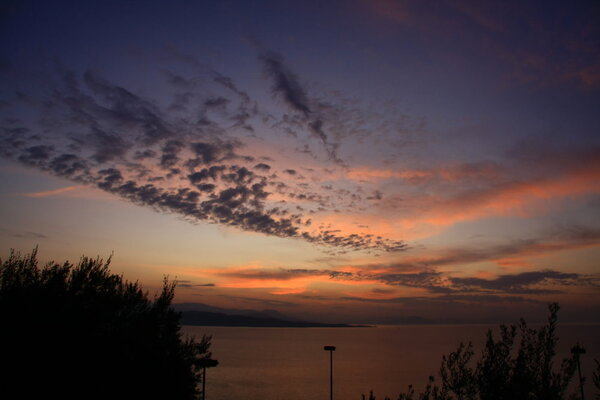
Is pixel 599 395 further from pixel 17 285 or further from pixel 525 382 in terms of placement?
pixel 17 285

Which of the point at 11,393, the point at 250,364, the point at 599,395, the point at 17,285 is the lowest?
the point at 250,364

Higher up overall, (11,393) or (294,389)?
(11,393)

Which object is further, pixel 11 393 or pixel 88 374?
Answer: pixel 88 374

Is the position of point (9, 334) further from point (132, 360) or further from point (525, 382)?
point (525, 382)

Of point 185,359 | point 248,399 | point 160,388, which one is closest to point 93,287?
point 160,388

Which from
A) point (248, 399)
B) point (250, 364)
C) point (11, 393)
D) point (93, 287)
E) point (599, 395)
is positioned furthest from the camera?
point (250, 364)

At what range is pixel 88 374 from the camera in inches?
519

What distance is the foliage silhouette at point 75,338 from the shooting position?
12234 mm

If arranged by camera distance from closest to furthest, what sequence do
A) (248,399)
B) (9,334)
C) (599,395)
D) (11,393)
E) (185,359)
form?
(599,395) < (11,393) < (9,334) < (185,359) < (248,399)

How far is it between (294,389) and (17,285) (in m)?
80.9

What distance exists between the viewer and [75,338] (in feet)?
43.8

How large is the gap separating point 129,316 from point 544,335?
14412 millimetres

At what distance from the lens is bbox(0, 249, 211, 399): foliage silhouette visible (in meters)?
12.2

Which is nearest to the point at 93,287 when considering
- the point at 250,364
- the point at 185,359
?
the point at 185,359
